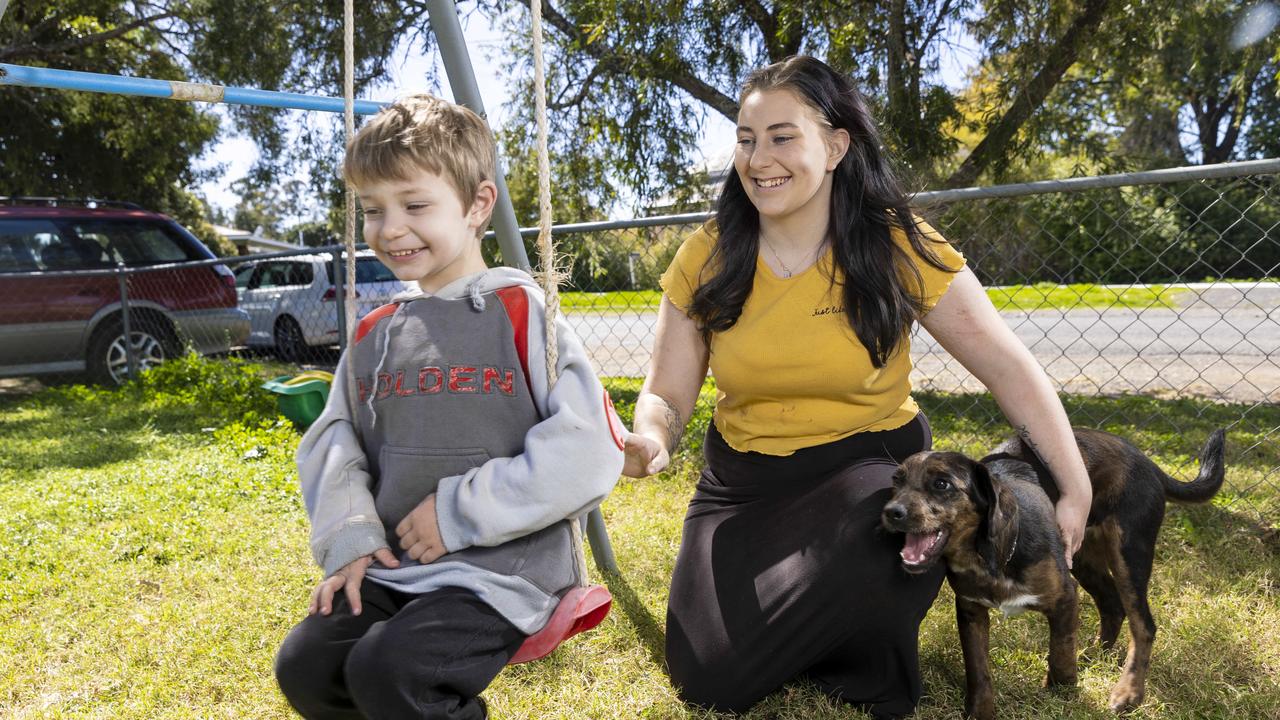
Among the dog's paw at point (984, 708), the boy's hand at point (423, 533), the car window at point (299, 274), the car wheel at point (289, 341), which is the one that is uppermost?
the boy's hand at point (423, 533)

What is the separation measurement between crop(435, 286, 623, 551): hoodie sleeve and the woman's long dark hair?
3.16 feet

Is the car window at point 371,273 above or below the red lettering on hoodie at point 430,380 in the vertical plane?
below

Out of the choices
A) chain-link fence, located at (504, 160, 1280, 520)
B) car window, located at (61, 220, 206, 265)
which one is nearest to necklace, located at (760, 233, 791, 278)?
chain-link fence, located at (504, 160, 1280, 520)

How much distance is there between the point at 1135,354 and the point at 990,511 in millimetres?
8914

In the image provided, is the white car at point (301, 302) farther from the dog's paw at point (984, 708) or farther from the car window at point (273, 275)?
the dog's paw at point (984, 708)

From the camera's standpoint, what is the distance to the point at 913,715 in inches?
96.3

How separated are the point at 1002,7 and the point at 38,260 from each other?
8801 mm

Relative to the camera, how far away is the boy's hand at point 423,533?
1.83 metres

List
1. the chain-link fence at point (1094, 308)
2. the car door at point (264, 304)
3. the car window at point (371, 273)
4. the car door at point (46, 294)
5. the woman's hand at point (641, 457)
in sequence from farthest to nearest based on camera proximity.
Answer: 1. the car door at point (264, 304)
2. the car window at point (371, 273)
3. the car door at point (46, 294)
4. the chain-link fence at point (1094, 308)
5. the woman's hand at point (641, 457)

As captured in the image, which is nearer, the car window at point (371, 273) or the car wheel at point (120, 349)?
the car wheel at point (120, 349)

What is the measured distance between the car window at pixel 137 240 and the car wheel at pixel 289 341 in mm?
2110

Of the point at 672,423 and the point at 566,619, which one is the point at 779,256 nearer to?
the point at 672,423

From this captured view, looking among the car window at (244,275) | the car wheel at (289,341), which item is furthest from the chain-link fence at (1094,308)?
the car window at (244,275)

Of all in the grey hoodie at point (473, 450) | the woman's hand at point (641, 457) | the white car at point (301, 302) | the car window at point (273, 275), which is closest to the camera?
the grey hoodie at point (473, 450)
